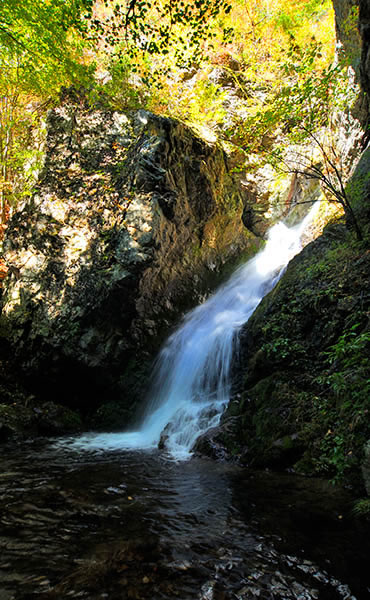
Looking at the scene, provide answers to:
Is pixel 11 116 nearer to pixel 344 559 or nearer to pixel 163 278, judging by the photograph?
pixel 163 278

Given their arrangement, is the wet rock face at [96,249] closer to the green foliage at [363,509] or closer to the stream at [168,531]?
the stream at [168,531]

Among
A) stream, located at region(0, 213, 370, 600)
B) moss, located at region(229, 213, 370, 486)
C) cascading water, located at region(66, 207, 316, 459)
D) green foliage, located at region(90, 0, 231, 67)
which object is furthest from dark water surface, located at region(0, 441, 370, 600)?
green foliage, located at region(90, 0, 231, 67)

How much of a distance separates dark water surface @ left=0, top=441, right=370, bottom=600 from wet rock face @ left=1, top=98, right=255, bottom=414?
4.44 meters

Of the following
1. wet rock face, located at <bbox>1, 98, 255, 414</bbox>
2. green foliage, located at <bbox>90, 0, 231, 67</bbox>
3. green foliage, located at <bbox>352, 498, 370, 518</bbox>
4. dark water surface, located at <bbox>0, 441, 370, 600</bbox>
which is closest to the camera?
dark water surface, located at <bbox>0, 441, 370, 600</bbox>

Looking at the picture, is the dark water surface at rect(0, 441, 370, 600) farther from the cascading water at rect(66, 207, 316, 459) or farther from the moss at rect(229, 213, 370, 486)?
the cascading water at rect(66, 207, 316, 459)

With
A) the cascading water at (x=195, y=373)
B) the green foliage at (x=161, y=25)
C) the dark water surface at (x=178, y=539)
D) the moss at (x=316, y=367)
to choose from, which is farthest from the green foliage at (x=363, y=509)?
the green foliage at (x=161, y=25)

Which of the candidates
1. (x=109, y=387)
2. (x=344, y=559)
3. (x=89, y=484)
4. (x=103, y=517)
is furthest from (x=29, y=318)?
(x=344, y=559)

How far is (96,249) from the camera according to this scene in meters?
8.49

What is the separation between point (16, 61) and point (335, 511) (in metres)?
13.3

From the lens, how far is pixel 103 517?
9.41 ft

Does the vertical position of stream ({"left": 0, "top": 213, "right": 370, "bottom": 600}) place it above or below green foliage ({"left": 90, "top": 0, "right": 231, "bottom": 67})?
below

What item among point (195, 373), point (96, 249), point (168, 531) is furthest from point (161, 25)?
point (168, 531)

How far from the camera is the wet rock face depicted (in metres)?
8.26

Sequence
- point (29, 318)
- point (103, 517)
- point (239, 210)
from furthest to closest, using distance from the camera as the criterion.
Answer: point (239, 210) → point (29, 318) → point (103, 517)
